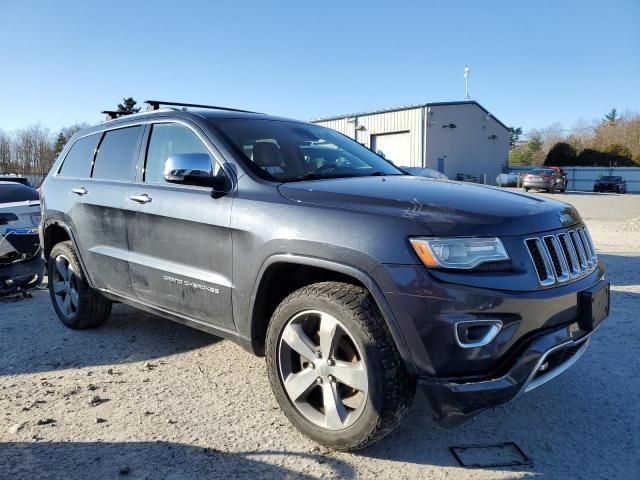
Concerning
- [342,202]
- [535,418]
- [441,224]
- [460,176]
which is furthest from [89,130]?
[460,176]

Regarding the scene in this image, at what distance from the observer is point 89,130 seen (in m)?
4.91

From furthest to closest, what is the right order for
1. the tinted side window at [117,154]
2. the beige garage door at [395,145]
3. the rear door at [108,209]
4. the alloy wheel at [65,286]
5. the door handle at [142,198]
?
the beige garage door at [395,145] < the alloy wheel at [65,286] < the tinted side window at [117,154] < the rear door at [108,209] < the door handle at [142,198]

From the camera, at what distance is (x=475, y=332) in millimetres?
2314

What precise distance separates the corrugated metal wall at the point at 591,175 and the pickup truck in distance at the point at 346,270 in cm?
4203

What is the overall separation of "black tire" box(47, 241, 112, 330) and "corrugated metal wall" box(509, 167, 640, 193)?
4163cm

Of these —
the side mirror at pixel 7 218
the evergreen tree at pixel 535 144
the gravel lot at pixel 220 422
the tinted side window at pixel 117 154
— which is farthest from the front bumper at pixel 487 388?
the evergreen tree at pixel 535 144

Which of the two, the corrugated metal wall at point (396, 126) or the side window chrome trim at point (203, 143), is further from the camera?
the corrugated metal wall at point (396, 126)

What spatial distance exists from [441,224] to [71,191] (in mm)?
3594

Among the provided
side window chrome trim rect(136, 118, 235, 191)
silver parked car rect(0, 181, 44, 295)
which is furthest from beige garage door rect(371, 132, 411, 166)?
side window chrome trim rect(136, 118, 235, 191)

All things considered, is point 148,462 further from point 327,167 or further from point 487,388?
point 327,167

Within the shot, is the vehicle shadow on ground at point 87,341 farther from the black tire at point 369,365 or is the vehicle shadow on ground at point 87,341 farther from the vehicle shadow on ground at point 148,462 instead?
the black tire at point 369,365

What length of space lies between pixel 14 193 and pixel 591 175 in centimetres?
4503

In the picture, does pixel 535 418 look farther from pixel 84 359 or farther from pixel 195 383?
pixel 84 359

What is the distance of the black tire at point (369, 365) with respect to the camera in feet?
8.07
